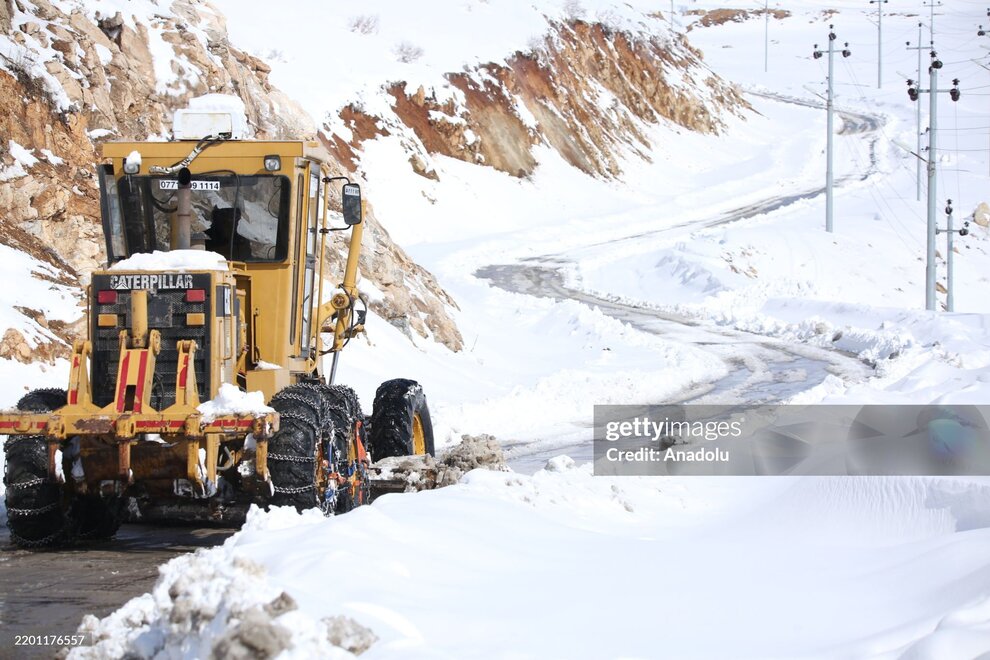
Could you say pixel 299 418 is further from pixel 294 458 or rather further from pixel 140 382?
pixel 140 382

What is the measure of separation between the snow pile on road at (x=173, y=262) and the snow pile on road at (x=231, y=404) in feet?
3.01

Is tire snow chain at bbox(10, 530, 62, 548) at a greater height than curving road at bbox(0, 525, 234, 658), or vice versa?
tire snow chain at bbox(10, 530, 62, 548)

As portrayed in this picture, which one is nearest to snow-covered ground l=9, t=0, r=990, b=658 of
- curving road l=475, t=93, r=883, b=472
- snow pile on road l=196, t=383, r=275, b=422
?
curving road l=475, t=93, r=883, b=472

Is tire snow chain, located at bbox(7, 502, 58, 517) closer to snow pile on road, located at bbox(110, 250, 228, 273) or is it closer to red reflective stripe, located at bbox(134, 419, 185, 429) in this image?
red reflective stripe, located at bbox(134, 419, 185, 429)

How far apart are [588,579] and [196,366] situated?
3.66m

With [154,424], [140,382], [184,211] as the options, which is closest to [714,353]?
[184,211]

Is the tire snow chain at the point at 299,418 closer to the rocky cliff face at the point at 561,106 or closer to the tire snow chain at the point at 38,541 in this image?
the tire snow chain at the point at 38,541

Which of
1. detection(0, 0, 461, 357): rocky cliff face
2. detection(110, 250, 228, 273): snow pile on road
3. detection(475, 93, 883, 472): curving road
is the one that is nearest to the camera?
detection(110, 250, 228, 273): snow pile on road

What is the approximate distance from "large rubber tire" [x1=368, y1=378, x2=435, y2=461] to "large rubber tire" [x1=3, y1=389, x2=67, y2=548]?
3.34 m

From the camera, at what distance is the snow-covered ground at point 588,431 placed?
17.0ft

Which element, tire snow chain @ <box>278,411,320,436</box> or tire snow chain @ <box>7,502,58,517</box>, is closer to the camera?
tire snow chain @ <box>7,502,58,517</box>

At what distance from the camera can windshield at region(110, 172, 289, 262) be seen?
9.39 m

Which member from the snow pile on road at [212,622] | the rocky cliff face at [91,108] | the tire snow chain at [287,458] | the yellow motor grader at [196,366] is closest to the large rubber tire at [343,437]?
the yellow motor grader at [196,366]

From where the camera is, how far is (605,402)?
61.3 ft
